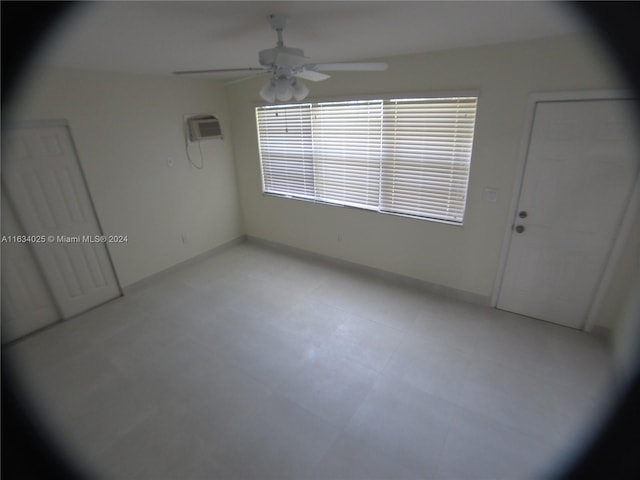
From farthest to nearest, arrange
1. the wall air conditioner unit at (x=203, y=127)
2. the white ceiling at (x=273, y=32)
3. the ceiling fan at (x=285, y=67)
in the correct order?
the wall air conditioner unit at (x=203, y=127), the ceiling fan at (x=285, y=67), the white ceiling at (x=273, y=32)

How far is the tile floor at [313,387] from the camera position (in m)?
1.66

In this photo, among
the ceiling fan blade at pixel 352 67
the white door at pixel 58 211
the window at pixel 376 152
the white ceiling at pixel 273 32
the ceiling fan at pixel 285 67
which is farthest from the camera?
the window at pixel 376 152

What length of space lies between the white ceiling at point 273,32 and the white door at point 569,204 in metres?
0.67

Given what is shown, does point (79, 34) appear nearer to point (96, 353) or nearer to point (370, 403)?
point (96, 353)

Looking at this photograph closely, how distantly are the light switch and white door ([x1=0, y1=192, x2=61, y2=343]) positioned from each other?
4219mm

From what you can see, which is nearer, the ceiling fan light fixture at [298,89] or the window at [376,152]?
the ceiling fan light fixture at [298,89]

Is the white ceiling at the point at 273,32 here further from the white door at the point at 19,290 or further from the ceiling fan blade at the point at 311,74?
the white door at the point at 19,290

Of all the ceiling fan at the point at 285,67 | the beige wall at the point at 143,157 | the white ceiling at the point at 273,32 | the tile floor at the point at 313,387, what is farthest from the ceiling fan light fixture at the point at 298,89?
the beige wall at the point at 143,157

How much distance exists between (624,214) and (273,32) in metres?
2.89

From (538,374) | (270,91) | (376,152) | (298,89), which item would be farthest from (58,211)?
(538,374)

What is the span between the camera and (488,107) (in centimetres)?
246

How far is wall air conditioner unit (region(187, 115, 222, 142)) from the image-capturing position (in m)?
3.62

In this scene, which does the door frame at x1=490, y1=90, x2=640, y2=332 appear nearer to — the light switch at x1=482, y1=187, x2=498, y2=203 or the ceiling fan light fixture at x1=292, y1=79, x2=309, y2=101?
the light switch at x1=482, y1=187, x2=498, y2=203

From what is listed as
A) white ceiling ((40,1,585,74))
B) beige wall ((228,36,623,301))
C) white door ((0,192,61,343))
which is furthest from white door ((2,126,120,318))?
beige wall ((228,36,623,301))
